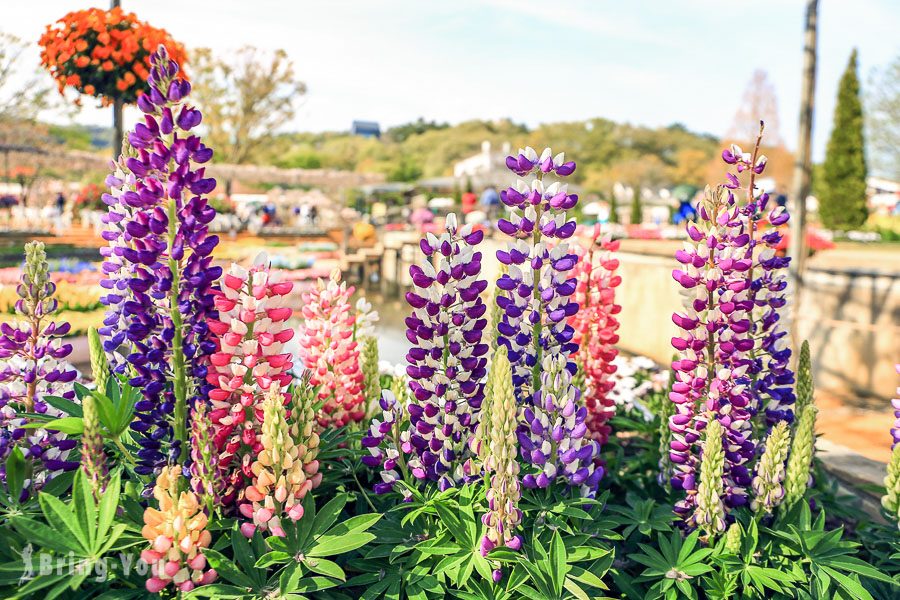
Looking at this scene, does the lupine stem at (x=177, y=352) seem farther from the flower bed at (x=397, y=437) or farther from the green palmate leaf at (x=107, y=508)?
the green palmate leaf at (x=107, y=508)

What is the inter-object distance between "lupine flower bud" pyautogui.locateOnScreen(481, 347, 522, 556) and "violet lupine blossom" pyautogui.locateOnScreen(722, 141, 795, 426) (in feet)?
3.24

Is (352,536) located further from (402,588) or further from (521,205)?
(521,205)

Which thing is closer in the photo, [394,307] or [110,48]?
[110,48]

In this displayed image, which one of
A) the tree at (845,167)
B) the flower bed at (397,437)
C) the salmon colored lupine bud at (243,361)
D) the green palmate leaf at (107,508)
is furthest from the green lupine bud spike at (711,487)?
the tree at (845,167)

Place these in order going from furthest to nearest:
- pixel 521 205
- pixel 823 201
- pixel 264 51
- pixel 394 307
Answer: pixel 264 51
pixel 823 201
pixel 394 307
pixel 521 205

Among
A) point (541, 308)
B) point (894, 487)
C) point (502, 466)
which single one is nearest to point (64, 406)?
point (502, 466)

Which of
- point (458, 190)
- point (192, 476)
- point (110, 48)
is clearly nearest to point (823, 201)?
point (458, 190)

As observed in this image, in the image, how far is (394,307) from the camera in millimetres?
14820

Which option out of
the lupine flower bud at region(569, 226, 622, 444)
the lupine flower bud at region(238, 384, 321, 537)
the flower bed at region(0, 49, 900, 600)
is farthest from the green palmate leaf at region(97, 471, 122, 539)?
the lupine flower bud at region(569, 226, 622, 444)

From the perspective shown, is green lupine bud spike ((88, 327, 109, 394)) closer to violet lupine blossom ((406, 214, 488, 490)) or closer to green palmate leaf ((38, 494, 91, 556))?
green palmate leaf ((38, 494, 91, 556))

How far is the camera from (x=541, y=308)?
208 cm

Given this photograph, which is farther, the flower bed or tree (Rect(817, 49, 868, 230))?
tree (Rect(817, 49, 868, 230))

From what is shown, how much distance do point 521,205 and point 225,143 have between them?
135 feet

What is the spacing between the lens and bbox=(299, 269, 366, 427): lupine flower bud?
96.7 inches
